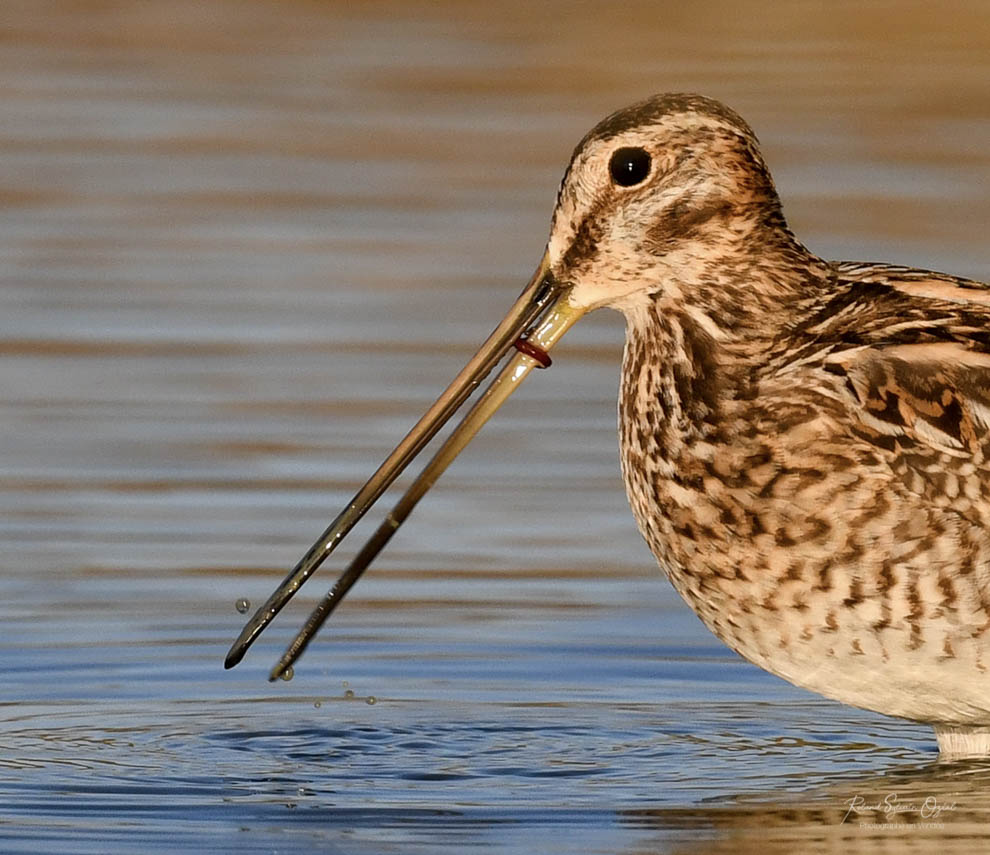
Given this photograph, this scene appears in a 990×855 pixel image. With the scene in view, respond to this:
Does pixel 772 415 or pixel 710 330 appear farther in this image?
pixel 710 330

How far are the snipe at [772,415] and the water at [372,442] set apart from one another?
51 centimetres

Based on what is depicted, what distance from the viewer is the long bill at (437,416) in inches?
322

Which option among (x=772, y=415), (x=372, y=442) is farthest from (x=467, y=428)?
(x=372, y=442)

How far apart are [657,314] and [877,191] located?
8871mm

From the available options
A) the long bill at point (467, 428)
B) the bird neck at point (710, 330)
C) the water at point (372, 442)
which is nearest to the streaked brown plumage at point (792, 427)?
the bird neck at point (710, 330)

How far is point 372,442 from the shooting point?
39.4ft

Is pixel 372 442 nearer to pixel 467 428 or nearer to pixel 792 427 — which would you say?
pixel 467 428

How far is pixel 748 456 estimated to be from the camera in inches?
318

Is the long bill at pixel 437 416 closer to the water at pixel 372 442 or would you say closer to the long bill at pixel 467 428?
the long bill at pixel 467 428

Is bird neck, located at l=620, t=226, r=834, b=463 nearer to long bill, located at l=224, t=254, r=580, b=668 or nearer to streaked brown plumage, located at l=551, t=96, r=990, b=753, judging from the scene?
streaked brown plumage, located at l=551, t=96, r=990, b=753

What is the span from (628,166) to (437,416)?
88cm

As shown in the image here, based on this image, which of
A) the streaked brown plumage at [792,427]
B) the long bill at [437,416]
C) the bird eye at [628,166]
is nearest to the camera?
the streaked brown plumage at [792,427]

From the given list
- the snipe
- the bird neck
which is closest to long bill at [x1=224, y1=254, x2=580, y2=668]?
the snipe

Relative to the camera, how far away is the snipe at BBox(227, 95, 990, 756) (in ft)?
25.9
